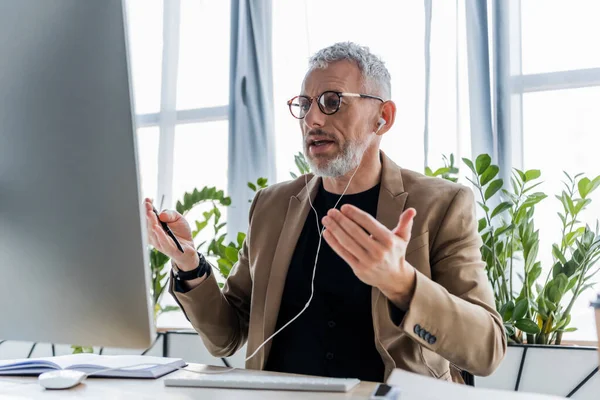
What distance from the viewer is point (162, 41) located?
3.53 meters

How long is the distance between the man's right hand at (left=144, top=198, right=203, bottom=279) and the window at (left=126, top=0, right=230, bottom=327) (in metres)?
1.84

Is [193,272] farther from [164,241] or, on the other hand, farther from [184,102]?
[184,102]

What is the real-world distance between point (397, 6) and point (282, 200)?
1.55 m

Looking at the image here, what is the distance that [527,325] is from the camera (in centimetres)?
196

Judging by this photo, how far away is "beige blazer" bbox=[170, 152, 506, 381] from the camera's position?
1181mm

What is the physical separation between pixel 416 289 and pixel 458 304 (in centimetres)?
13

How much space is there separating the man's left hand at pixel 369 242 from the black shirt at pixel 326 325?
1.27ft

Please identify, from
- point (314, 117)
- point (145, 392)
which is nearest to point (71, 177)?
point (145, 392)

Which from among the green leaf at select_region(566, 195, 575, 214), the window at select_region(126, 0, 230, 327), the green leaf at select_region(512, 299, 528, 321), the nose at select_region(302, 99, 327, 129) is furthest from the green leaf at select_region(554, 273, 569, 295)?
the window at select_region(126, 0, 230, 327)

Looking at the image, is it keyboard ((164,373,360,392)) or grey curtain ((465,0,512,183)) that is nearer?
keyboard ((164,373,360,392))

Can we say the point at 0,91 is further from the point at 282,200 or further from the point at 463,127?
the point at 463,127

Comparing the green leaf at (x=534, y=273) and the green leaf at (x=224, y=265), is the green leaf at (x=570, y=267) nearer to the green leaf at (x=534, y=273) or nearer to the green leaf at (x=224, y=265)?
the green leaf at (x=534, y=273)

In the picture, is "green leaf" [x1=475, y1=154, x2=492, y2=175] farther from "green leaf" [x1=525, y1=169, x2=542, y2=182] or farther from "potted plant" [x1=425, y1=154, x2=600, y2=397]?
"green leaf" [x1=525, y1=169, x2=542, y2=182]

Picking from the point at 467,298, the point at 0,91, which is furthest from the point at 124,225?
the point at 467,298
